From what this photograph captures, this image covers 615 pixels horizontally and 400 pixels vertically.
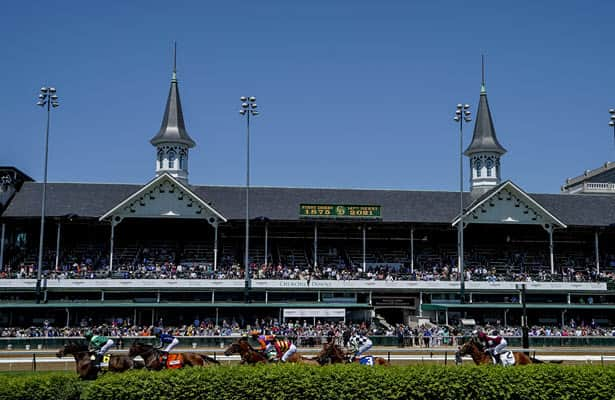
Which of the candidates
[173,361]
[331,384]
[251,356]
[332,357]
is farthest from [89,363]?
[332,357]

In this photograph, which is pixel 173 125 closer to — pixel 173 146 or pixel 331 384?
pixel 173 146

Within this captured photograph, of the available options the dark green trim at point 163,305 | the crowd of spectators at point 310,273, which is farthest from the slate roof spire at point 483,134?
the dark green trim at point 163,305

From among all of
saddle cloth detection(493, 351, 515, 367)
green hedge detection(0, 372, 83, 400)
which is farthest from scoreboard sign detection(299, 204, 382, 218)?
green hedge detection(0, 372, 83, 400)

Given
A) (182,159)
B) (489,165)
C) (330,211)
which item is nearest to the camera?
(330,211)

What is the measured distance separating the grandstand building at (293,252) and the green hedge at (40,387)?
22304mm

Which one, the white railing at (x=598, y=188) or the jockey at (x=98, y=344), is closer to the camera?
the jockey at (x=98, y=344)

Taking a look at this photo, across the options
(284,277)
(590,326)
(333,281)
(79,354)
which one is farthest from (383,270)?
(79,354)

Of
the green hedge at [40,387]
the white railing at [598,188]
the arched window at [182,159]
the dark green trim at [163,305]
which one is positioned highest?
the arched window at [182,159]

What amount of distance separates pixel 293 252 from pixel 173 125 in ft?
46.7

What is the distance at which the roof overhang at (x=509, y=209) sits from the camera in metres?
44.4

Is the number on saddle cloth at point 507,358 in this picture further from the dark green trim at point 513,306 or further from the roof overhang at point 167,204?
the roof overhang at point 167,204

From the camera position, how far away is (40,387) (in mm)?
15203

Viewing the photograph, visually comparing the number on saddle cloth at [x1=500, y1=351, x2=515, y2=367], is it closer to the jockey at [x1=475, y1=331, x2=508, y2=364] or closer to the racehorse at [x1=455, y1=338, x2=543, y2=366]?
the racehorse at [x1=455, y1=338, x2=543, y2=366]

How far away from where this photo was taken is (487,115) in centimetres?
5466
